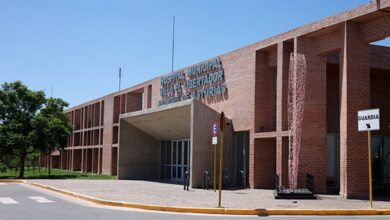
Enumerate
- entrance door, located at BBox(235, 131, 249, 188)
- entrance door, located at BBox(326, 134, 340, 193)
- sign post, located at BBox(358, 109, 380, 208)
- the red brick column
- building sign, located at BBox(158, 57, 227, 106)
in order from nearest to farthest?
1. sign post, located at BBox(358, 109, 380, 208)
2. the red brick column
3. entrance door, located at BBox(326, 134, 340, 193)
4. entrance door, located at BBox(235, 131, 249, 188)
5. building sign, located at BBox(158, 57, 227, 106)

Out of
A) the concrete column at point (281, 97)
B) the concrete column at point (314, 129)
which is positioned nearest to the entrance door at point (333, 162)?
the concrete column at point (314, 129)

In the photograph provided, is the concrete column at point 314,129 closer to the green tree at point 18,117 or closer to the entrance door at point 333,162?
the entrance door at point 333,162

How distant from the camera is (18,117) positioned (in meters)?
39.5

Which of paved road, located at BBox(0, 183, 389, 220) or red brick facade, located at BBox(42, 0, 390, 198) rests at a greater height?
red brick facade, located at BBox(42, 0, 390, 198)

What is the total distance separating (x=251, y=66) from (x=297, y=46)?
3.85 m

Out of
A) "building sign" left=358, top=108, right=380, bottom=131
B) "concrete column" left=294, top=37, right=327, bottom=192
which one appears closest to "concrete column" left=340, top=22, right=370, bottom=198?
"concrete column" left=294, top=37, right=327, bottom=192

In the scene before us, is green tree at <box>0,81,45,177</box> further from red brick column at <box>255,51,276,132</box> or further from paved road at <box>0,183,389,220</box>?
paved road at <box>0,183,389,220</box>

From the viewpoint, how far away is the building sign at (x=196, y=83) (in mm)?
28969

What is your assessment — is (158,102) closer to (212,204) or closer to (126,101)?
(126,101)

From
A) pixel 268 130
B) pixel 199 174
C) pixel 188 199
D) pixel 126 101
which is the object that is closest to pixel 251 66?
pixel 268 130

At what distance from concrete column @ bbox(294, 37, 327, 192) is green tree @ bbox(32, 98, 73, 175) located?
2352 centimetres

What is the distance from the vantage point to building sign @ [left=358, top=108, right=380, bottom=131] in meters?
15.3

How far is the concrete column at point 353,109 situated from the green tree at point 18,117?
2578 cm

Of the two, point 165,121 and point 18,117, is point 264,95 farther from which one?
point 18,117
